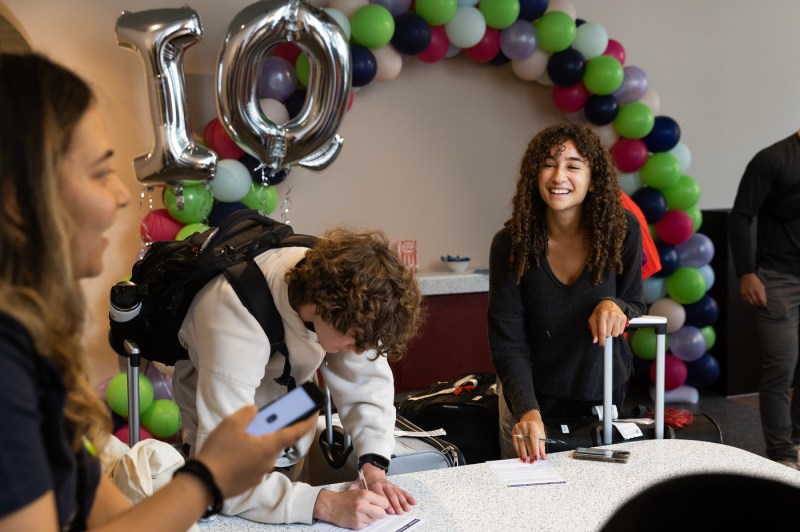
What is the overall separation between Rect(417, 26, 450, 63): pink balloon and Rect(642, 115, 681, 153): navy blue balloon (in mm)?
1210

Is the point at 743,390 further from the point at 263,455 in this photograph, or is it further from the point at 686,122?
the point at 263,455

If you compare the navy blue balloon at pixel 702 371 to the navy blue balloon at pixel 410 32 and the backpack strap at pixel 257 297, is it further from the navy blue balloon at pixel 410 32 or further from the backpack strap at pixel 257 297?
the backpack strap at pixel 257 297

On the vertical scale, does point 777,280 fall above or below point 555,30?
below

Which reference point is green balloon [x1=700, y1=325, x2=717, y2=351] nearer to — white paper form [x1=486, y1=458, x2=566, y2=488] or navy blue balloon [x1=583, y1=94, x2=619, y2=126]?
navy blue balloon [x1=583, y1=94, x2=619, y2=126]

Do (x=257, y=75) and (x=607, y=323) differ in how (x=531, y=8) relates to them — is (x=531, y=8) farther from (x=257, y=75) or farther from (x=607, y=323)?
(x=607, y=323)

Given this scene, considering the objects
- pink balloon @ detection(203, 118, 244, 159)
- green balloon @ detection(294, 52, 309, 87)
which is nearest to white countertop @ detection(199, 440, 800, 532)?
pink balloon @ detection(203, 118, 244, 159)

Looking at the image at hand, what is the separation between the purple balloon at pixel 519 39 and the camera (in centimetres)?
405

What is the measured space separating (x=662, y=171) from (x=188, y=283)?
3.21 m

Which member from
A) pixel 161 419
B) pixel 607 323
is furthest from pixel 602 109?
pixel 161 419

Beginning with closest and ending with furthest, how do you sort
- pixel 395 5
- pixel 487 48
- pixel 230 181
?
pixel 230 181 < pixel 395 5 < pixel 487 48

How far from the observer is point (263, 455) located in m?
0.81

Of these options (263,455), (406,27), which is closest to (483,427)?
(263,455)

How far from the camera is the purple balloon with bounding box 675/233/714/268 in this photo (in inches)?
166

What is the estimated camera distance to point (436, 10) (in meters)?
3.81
